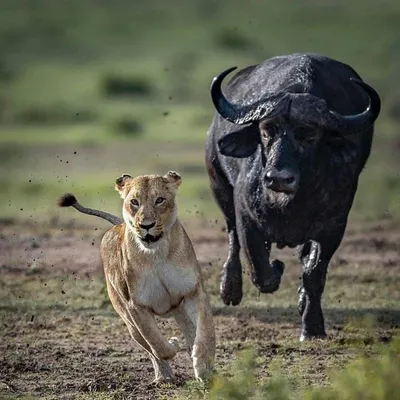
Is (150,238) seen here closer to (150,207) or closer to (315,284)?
→ (150,207)

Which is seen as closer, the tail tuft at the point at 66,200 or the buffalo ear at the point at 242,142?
the tail tuft at the point at 66,200

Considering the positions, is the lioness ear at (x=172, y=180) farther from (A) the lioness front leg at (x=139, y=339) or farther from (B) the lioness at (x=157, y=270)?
(A) the lioness front leg at (x=139, y=339)

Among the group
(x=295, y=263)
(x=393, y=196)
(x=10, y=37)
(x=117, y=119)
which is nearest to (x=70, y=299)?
(x=295, y=263)

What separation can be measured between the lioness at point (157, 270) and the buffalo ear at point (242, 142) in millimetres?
1789

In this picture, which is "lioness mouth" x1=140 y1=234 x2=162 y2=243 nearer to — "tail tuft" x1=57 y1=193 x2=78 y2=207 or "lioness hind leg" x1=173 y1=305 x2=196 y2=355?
"lioness hind leg" x1=173 y1=305 x2=196 y2=355

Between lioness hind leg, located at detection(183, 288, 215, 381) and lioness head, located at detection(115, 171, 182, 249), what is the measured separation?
40 centimetres

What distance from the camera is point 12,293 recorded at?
13.3 meters

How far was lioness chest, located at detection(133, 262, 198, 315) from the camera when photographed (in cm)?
915

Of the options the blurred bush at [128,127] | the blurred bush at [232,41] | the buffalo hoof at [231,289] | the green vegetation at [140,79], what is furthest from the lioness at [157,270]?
the blurred bush at [232,41]

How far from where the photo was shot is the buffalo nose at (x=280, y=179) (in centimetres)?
1029

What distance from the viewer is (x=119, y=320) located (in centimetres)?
1212

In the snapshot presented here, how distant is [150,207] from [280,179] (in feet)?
4.65

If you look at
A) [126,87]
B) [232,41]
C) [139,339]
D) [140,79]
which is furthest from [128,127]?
[139,339]

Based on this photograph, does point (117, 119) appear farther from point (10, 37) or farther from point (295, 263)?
point (10, 37)
